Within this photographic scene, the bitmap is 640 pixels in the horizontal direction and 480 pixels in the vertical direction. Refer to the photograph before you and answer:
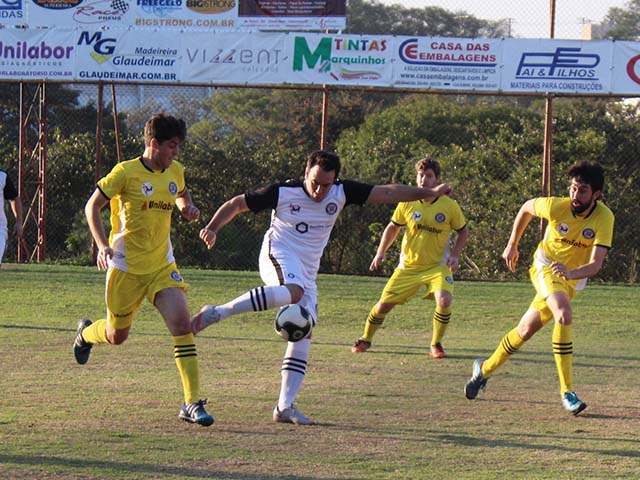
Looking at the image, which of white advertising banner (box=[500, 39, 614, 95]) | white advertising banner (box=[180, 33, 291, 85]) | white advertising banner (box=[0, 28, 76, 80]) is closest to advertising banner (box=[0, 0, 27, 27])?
white advertising banner (box=[0, 28, 76, 80])

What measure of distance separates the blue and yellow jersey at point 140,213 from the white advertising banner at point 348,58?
1120cm

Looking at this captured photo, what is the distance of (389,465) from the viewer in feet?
21.7

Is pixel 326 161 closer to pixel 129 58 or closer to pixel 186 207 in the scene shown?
pixel 186 207

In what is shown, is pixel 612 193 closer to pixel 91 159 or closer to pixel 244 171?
pixel 244 171

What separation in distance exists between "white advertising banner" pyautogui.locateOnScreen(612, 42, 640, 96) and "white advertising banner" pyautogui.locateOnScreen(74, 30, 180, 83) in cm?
728

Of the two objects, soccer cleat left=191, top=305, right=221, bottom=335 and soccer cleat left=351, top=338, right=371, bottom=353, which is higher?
soccer cleat left=191, top=305, right=221, bottom=335

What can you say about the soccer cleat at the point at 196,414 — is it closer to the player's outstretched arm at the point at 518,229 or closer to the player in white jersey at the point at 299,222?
the player in white jersey at the point at 299,222

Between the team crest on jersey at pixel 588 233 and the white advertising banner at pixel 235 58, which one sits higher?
the team crest on jersey at pixel 588 233

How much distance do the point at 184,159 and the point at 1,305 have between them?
6611 millimetres

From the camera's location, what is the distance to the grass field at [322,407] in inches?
259

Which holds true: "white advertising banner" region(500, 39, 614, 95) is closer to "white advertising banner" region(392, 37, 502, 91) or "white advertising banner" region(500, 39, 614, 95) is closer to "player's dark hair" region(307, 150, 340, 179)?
"white advertising banner" region(392, 37, 502, 91)

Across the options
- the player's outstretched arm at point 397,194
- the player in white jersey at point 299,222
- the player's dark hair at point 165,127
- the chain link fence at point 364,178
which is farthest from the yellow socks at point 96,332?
the chain link fence at point 364,178

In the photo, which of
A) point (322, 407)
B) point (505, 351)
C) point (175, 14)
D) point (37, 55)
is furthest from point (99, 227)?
point (175, 14)

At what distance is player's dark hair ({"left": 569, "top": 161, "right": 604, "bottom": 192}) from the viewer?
8.39 metres
